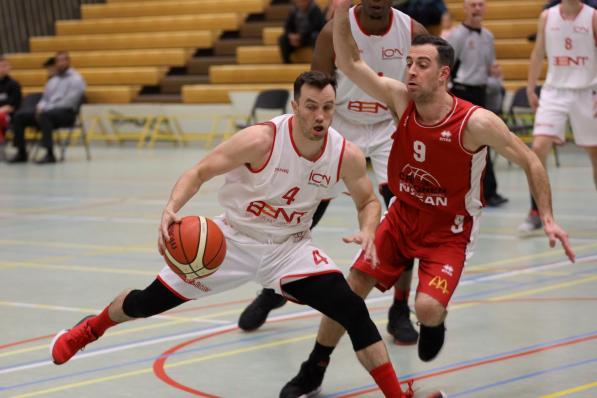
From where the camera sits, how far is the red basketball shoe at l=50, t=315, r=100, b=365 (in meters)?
4.99

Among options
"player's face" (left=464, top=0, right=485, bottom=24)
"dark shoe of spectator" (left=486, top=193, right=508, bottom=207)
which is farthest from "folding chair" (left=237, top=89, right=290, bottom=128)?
"dark shoe of spectator" (left=486, top=193, right=508, bottom=207)

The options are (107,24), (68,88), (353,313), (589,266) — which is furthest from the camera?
(107,24)

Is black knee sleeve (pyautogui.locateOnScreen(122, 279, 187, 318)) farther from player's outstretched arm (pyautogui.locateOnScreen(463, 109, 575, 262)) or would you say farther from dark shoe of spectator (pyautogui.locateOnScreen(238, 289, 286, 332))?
player's outstretched arm (pyautogui.locateOnScreen(463, 109, 575, 262))

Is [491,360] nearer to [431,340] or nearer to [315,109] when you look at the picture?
[431,340]

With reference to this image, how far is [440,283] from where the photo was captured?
496 cm

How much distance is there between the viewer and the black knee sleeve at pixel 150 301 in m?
4.92

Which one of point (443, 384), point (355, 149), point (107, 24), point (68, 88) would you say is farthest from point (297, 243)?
point (107, 24)

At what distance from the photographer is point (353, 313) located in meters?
4.57

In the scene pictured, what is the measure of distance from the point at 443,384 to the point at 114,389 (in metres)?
1.53

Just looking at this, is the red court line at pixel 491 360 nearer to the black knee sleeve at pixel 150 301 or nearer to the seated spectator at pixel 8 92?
the black knee sleeve at pixel 150 301

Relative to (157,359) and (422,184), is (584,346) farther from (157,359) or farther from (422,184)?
(157,359)

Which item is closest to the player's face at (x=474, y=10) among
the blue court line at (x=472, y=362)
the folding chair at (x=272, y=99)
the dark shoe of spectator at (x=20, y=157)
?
the folding chair at (x=272, y=99)

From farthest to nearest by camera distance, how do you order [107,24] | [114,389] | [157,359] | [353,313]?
[107,24] < [157,359] < [114,389] < [353,313]

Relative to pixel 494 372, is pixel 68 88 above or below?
below
